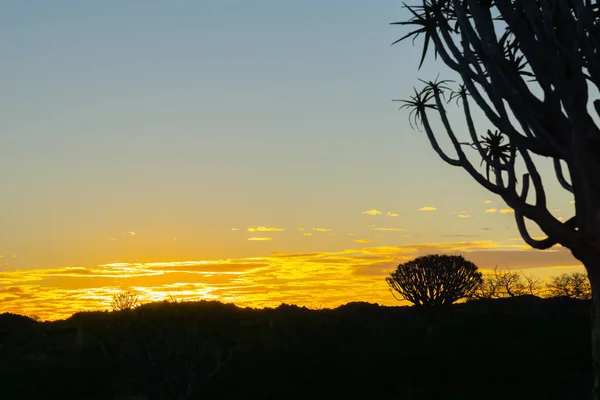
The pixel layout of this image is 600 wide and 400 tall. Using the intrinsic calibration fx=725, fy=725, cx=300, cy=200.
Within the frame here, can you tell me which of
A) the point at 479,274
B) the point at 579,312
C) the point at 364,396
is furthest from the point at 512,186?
the point at 479,274

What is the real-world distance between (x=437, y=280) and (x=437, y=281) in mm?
47

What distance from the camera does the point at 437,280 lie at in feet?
101

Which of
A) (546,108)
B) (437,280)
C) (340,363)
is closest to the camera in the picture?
(546,108)

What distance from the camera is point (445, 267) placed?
30891 mm

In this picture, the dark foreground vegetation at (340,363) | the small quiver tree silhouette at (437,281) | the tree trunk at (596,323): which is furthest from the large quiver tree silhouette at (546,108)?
the small quiver tree silhouette at (437,281)

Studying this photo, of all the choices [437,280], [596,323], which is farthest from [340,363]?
[437,280]

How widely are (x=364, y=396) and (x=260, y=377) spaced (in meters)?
3.02

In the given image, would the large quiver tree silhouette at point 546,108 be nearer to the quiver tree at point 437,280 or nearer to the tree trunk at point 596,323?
the tree trunk at point 596,323

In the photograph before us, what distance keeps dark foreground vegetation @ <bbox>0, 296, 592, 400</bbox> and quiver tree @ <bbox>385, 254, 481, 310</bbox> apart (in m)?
2.05

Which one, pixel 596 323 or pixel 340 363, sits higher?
pixel 596 323

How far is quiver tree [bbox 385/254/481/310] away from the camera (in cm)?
3083

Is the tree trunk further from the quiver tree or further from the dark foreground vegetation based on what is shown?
the quiver tree

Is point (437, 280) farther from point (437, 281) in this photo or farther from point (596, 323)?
point (596, 323)

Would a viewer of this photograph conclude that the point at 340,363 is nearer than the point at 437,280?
Yes
